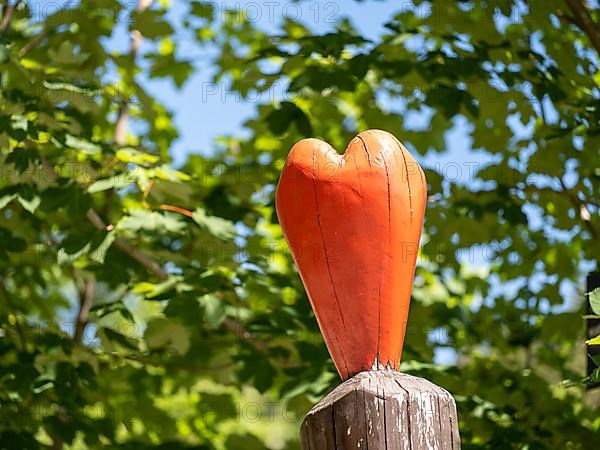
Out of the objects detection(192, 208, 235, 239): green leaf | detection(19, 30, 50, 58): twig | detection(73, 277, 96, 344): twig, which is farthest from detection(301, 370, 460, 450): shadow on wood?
detection(73, 277, 96, 344): twig

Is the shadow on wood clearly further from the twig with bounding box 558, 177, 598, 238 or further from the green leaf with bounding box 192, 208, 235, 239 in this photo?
the twig with bounding box 558, 177, 598, 238

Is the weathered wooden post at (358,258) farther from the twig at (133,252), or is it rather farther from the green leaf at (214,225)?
the twig at (133,252)

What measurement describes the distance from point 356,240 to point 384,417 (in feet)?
1.12

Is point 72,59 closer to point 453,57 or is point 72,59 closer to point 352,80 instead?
point 352,80

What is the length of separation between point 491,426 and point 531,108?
4.42 ft

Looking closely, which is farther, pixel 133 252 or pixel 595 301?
pixel 133 252

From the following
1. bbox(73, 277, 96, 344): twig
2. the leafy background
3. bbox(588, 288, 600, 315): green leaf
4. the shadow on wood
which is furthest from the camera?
bbox(73, 277, 96, 344): twig

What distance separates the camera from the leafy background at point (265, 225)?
3363mm

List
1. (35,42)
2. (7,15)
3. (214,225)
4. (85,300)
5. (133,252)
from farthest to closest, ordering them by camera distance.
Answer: (85,300) → (35,42) → (7,15) → (133,252) → (214,225)

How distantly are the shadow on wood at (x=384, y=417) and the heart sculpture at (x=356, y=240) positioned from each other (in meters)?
0.09

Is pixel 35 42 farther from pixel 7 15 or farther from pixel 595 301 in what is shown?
pixel 595 301

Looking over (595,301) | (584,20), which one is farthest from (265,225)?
(595,301)

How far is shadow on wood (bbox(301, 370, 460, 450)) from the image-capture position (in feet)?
5.65

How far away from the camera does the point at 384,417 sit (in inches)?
68.0
